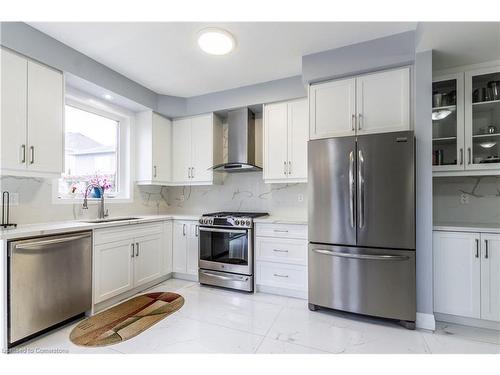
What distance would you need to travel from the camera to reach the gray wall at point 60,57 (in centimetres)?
200

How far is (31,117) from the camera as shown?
216 cm

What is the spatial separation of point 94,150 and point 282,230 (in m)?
2.58

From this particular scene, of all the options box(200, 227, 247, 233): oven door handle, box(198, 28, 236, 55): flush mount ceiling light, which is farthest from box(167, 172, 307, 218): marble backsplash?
box(198, 28, 236, 55): flush mount ceiling light

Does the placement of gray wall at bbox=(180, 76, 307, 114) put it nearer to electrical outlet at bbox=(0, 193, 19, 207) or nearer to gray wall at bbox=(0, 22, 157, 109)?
gray wall at bbox=(0, 22, 157, 109)

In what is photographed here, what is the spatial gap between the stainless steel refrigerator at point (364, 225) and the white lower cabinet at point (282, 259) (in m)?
0.32

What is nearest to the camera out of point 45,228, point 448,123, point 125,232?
point 45,228

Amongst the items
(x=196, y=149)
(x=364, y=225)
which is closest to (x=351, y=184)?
(x=364, y=225)

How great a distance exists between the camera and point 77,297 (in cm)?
226

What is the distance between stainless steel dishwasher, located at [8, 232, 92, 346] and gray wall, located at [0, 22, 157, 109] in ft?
5.10

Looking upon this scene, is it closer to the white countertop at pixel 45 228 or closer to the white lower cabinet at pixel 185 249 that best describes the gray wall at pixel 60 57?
the white countertop at pixel 45 228

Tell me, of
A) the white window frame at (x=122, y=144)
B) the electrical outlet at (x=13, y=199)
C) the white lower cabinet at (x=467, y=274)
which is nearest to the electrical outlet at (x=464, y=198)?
the white lower cabinet at (x=467, y=274)

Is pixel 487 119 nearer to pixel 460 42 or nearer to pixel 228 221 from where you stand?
pixel 460 42
